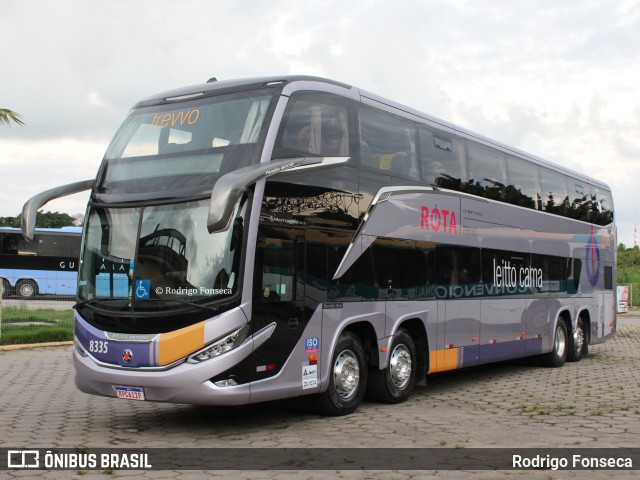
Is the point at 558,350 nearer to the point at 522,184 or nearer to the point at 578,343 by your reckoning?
the point at 578,343

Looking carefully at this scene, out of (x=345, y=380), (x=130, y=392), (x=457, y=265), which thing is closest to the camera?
(x=130, y=392)

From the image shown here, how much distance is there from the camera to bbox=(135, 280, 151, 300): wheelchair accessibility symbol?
8.95m

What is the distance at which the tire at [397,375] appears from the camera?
11.3 m

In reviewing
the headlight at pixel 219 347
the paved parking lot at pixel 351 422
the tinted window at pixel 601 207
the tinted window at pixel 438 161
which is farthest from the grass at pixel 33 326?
the tinted window at pixel 601 207

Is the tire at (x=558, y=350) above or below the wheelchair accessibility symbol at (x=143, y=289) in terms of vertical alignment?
below

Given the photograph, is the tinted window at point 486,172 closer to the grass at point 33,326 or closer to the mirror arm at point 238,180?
the mirror arm at point 238,180

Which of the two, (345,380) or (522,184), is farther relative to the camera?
(522,184)

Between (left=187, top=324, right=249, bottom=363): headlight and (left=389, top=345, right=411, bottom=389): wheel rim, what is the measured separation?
338 cm

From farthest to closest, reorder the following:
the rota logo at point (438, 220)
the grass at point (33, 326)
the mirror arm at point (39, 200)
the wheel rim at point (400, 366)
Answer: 1. the grass at point (33, 326)
2. the rota logo at point (438, 220)
3. the wheel rim at point (400, 366)
4. the mirror arm at point (39, 200)

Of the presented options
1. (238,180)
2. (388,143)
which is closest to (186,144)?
(238,180)

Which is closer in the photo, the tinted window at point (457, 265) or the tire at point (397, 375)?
the tire at point (397, 375)

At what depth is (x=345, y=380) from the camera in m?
10.5

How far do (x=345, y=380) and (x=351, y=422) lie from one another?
2.31ft

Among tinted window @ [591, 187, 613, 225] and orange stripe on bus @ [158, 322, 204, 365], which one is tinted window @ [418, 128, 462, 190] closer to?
orange stripe on bus @ [158, 322, 204, 365]
